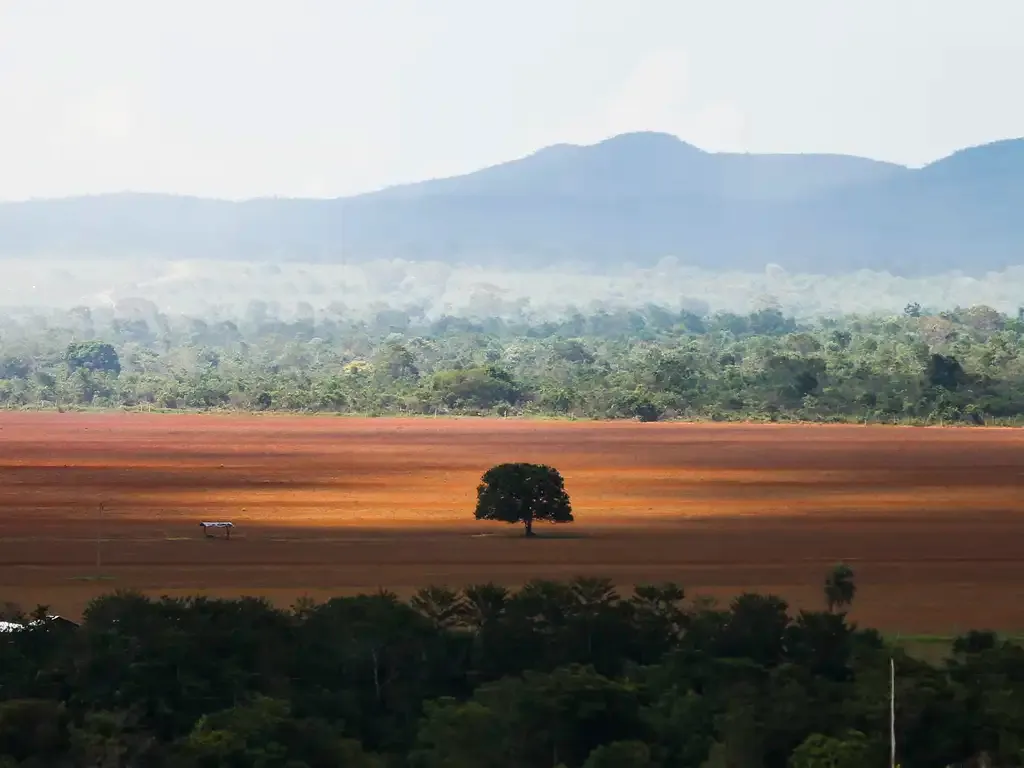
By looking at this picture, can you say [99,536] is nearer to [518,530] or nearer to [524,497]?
[518,530]

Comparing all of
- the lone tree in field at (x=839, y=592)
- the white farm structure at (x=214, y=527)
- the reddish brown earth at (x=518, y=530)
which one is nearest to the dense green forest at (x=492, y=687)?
the lone tree in field at (x=839, y=592)

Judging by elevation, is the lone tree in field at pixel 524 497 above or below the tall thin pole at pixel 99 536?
above

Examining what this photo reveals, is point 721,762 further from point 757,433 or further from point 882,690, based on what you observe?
point 757,433

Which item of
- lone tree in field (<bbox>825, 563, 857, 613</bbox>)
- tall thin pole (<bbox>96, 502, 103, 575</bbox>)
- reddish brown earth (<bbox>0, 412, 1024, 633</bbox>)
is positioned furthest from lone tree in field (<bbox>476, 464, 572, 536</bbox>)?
lone tree in field (<bbox>825, 563, 857, 613</bbox>)

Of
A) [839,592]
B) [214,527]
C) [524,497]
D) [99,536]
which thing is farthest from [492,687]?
[524,497]

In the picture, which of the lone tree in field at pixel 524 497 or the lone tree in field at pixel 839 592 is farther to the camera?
the lone tree in field at pixel 524 497

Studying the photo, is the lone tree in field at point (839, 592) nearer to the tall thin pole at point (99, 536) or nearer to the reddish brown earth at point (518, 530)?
the reddish brown earth at point (518, 530)

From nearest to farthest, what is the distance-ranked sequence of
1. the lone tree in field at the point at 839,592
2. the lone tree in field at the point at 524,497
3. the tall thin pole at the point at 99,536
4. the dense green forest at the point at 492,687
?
the dense green forest at the point at 492,687 → the lone tree in field at the point at 839,592 → the tall thin pole at the point at 99,536 → the lone tree in field at the point at 524,497

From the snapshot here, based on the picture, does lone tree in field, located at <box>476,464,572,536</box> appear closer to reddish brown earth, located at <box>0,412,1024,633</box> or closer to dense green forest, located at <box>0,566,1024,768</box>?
reddish brown earth, located at <box>0,412,1024,633</box>
